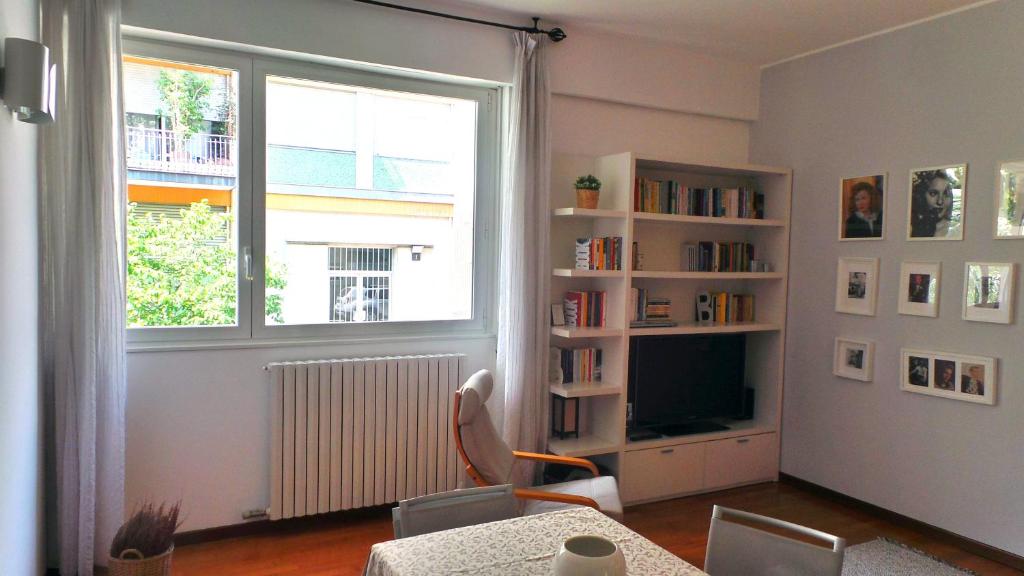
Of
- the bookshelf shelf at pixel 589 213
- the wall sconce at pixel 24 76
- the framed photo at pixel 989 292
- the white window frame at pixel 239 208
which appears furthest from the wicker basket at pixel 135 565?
the framed photo at pixel 989 292

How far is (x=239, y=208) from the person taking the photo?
11.2ft

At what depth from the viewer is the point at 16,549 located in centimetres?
238

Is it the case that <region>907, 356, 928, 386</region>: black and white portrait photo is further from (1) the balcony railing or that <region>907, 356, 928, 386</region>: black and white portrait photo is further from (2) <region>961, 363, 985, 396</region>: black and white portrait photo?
(1) the balcony railing

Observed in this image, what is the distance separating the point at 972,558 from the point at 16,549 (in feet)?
14.0

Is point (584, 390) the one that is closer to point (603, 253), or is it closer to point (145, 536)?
point (603, 253)

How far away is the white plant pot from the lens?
4.63ft

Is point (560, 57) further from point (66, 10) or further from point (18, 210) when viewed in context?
point (18, 210)

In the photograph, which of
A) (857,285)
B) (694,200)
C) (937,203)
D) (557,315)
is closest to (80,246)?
(557,315)

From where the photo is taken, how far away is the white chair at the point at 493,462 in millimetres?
2938

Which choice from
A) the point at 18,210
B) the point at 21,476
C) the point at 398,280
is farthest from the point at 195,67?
the point at 21,476

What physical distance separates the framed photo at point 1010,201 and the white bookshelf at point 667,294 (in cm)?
127

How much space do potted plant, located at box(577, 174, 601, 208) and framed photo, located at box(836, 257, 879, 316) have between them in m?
1.63

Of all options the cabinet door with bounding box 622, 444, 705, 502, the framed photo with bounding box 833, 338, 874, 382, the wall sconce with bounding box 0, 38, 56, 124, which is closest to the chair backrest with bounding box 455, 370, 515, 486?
the cabinet door with bounding box 622, 444, 705, 502

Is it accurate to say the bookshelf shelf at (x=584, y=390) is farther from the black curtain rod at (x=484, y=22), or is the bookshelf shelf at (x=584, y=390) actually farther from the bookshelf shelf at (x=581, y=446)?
the black curtain rod at (x=484, y=22)
